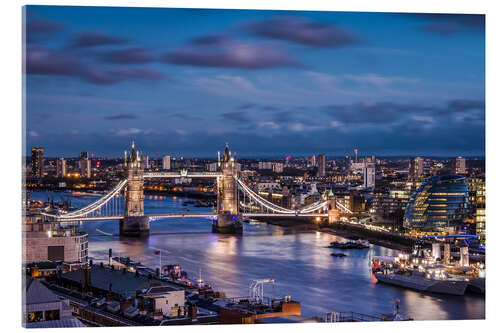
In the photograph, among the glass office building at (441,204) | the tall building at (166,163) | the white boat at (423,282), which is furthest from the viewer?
the tall building at (166,163)

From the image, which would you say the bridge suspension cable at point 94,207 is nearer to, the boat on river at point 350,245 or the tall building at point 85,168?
the tall building at point 85,168

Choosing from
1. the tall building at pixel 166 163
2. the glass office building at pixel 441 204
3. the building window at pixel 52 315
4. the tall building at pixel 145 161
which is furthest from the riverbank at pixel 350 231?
the building window at pixel 52 315

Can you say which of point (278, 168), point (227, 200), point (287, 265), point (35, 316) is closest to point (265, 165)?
point (278, 168)

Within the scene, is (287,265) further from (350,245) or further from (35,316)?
(35,316)

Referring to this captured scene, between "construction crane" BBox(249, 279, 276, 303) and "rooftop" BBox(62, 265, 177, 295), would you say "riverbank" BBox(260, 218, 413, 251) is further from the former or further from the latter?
"rooftop" BBox(62, 265, 177, 295)

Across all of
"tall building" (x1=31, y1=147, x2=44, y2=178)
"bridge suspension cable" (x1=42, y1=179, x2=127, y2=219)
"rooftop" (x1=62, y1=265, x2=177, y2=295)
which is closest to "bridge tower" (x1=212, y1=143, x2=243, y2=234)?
"bridge suspension cable" (x1=42, y1=179, x2=127, y2=219)

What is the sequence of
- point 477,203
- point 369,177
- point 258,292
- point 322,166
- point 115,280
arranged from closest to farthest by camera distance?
point 115,280 < point 258,292 < point 477,203 < point 322,166 < point 369,177

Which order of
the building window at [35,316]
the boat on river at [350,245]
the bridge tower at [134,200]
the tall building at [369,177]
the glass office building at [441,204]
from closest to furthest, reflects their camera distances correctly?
the building window at [35,316] → the boat on river at [350,245] → the glass office building at [441,204] → the bridge tower at [134,200] → the tall building at [369,177]
